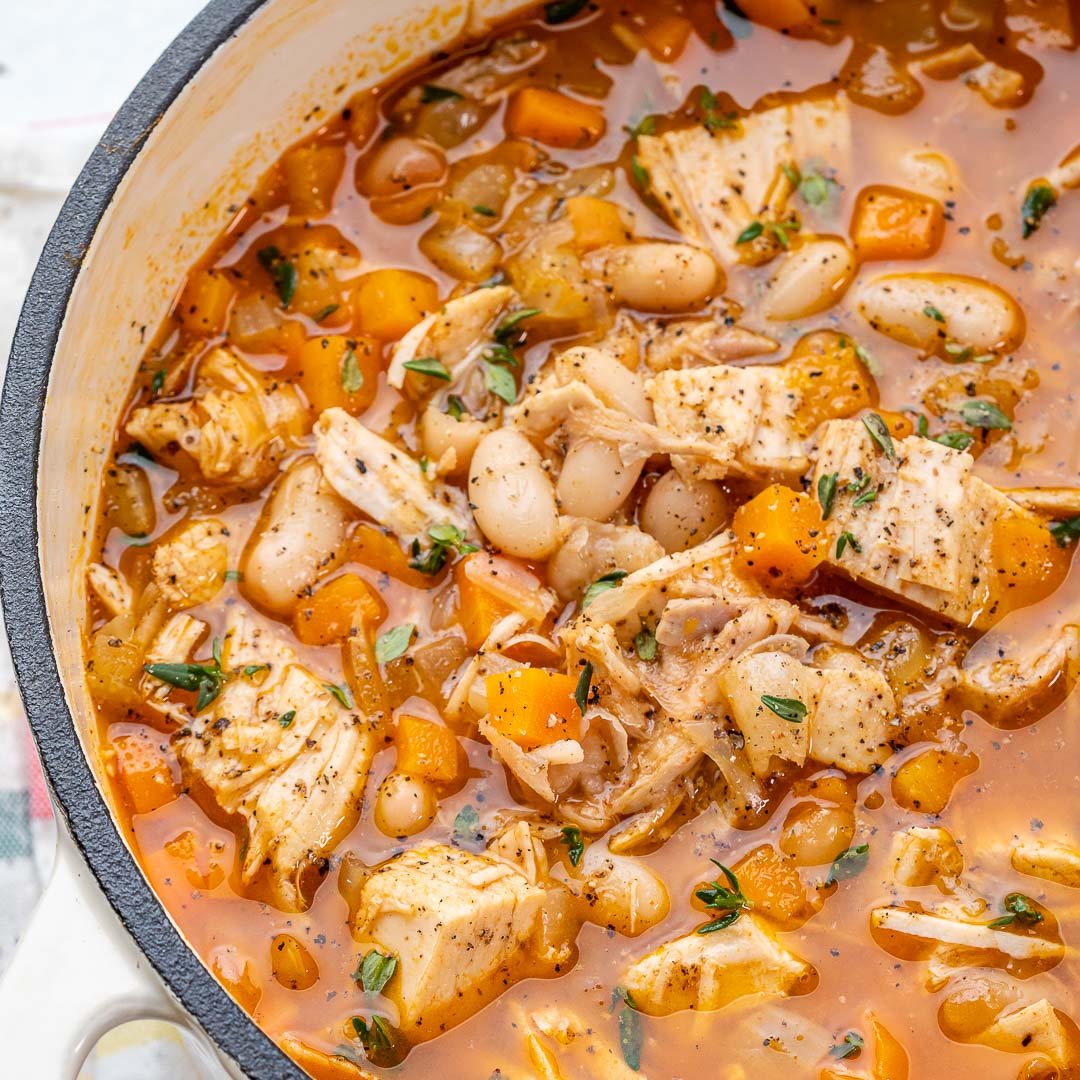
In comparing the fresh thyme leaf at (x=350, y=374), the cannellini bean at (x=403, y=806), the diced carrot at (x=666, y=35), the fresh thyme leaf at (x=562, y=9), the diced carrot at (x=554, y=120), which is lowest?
the cannellini bean at (x=403, y=806)

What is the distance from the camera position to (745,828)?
9.09ft

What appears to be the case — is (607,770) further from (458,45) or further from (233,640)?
(458,45)

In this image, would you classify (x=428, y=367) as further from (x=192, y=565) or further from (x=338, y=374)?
(x=192, y=565)

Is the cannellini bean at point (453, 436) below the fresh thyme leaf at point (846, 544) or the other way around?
the other way around

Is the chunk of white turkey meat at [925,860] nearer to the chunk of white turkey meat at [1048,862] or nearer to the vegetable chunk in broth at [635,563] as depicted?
the vegetable chunk in broth at [635,563]

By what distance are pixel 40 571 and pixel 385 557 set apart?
0.75 metres

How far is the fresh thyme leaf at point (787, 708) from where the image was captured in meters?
2.67

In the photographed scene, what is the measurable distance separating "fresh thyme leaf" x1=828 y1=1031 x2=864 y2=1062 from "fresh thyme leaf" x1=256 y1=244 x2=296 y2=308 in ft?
6.56

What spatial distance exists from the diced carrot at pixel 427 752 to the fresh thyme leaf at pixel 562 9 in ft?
6.01

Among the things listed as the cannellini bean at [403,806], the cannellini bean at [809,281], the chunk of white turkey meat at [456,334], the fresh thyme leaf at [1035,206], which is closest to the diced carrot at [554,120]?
the chunk of white turkey meat at [456,334]

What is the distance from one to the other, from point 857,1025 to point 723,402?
1.30m

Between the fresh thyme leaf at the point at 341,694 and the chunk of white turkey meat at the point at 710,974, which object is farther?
the fresh thyme leaf at the point at 341,694

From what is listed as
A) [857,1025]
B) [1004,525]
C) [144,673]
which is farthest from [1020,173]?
[144,673]

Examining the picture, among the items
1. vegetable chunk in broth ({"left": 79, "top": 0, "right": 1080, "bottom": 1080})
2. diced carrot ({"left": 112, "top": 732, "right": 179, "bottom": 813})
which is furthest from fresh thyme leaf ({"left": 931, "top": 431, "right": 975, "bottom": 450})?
diced carrot ({"left": 112, "top": 732, "right": 179, "bottom": 813})
